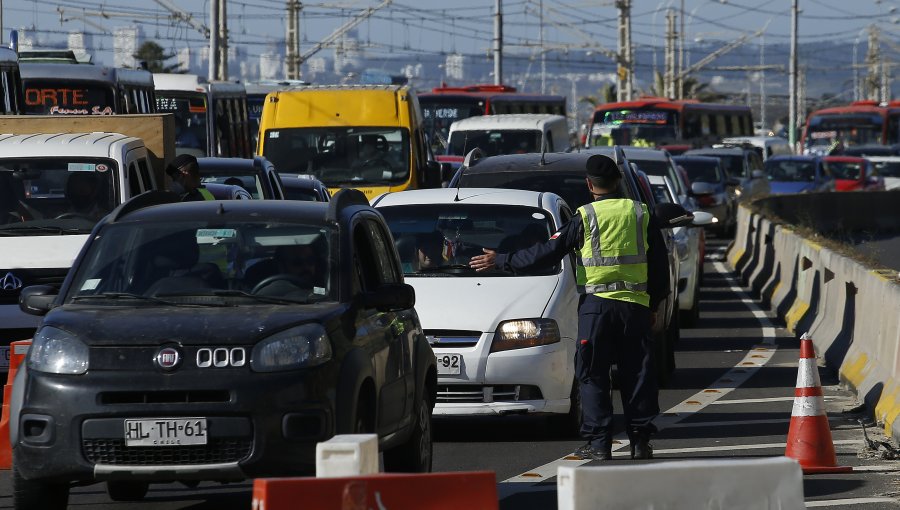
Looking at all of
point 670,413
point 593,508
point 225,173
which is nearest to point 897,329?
point 670,413

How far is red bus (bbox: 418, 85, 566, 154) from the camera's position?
1784 inches

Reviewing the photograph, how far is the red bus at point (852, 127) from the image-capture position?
63562 millimetres

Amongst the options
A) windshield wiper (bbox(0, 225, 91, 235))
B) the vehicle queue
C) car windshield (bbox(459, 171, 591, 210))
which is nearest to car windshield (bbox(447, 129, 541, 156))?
car windshield (bbox(459, 171, 591, 210))

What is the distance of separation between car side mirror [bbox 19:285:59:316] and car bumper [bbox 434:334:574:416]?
3.00 meters

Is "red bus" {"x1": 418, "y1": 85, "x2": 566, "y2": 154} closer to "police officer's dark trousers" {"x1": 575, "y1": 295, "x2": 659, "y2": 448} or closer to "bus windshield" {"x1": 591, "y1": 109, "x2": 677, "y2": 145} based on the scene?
"bus windshield" {"x1": 591, "y1": 109, "x2": 677, "y2": 145}

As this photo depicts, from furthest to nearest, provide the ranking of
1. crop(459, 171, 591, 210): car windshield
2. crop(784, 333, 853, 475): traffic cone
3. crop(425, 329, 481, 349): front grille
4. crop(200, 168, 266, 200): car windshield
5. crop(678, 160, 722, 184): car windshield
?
crop(678, 160, 722, 184): car windshield
crop(200, 168, 266, 200): car windshield
crop(459, 171, 591, 210): car windshield
crop(425, 329, 481, 349): front grille
crop(784, 333, 853, 475): traffic cone

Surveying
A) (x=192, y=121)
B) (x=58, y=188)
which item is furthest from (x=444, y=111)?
(x=58, y=188)

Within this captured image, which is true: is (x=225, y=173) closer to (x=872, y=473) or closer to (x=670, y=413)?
(x=670, y=413)

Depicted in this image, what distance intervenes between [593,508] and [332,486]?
→ 2.63ft

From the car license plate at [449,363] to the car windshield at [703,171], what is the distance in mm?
26542

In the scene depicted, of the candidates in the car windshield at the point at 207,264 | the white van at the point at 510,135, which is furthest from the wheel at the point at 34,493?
the white van at the point at 510,135

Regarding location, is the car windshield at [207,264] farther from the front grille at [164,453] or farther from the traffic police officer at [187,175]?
the traffic police officer at [187,175]

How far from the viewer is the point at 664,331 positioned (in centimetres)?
1343

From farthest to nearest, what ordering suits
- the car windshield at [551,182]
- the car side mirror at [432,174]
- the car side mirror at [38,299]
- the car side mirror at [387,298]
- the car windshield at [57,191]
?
the car side mirror at [432,174], the car windshield at [551,182], the car windshield at [57,191], the car side mirror at [38,299], the car side mirror at [387,298]
